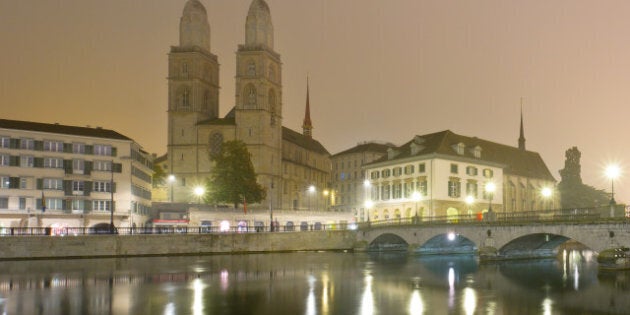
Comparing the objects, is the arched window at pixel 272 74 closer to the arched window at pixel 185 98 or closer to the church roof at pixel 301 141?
the church roof at pixel 301 141

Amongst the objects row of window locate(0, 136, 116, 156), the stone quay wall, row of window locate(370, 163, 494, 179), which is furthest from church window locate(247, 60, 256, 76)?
the stone quay wall

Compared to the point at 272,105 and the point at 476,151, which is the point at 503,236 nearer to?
the point at 476,151

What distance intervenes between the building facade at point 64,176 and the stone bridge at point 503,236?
32771mm

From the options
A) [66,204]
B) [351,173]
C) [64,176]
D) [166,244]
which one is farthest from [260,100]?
[351,173]

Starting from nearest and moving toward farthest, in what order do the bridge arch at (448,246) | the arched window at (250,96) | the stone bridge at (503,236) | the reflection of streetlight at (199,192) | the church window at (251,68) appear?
the stone bridge at (503,236)
the bridge arch at (448,246)
the reflection of streetlight at (199,192)
the arched window at (250,96)
the church window at (251,68)

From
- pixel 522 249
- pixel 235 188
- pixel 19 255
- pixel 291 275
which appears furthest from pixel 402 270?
pixel 235 188

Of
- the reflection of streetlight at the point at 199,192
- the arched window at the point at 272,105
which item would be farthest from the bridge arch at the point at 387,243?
the arched window at the point at 272,105

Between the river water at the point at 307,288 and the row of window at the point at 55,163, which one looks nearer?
the river water at the point at 307,288

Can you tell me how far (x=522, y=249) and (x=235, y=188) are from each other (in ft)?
155

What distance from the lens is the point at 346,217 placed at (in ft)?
366

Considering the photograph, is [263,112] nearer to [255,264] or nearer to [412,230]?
[412,230]

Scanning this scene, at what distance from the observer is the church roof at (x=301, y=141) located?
141 metres

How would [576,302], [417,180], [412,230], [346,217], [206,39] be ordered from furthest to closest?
[206,39] < [346,217] < [417,180] < [412,230] < [576,302]

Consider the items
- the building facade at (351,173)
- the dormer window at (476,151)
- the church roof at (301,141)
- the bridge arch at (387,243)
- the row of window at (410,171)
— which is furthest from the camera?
the building facade at (351,173)
